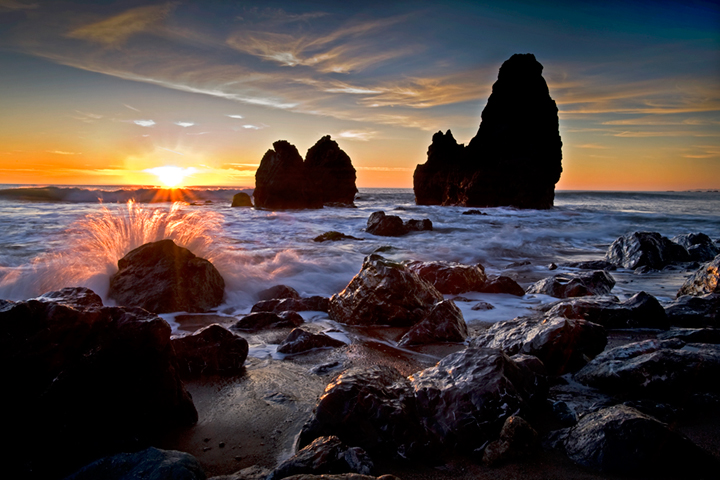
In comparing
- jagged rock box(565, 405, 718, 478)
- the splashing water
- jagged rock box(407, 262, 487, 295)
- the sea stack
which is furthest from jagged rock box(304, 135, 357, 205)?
jagged rock box(565, 405, 718, 478)

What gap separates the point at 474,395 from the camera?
201 centimetres

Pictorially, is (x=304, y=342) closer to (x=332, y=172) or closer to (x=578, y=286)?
(x=578, y=286)

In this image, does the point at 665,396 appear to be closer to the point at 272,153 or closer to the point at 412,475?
the point at 412,475

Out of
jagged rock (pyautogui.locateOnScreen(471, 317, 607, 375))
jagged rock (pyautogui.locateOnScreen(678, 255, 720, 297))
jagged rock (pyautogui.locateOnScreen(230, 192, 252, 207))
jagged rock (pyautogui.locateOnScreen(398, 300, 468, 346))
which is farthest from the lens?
jagged rock (pyautogui.locateOnScreen(230, 192, 252, 207))

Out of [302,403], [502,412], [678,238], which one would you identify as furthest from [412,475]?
[678,238]

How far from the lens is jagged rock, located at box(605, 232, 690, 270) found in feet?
25.3

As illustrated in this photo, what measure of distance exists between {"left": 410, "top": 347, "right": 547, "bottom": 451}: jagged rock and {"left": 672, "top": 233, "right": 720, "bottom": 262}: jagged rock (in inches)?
346

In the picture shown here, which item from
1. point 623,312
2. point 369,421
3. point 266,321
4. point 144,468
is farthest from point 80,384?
point 623,312

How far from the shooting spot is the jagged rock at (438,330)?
3.60 meters

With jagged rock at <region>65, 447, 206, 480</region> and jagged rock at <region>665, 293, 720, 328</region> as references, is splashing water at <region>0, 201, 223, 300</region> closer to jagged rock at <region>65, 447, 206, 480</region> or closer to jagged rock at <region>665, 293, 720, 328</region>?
jagged rock at <region>65, 447, 206, 480</region>

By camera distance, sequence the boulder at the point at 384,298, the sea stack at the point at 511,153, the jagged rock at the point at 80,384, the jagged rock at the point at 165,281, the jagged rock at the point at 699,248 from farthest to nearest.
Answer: the sea stack at the point at 511,153, the jagged rock at the point at 699,248, the jagged rock at the point at 165,281, the boulder at the point at 384,298, the jagged rock at the point at 80,384

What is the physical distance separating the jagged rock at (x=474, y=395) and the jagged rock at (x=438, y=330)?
128 centimetres

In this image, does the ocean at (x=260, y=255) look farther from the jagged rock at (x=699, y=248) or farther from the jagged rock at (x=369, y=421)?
the jagged rock at (x=369, y=421)

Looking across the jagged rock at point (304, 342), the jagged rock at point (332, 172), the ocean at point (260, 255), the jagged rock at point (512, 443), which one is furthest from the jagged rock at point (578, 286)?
the jagged rock at point (332, 172)
